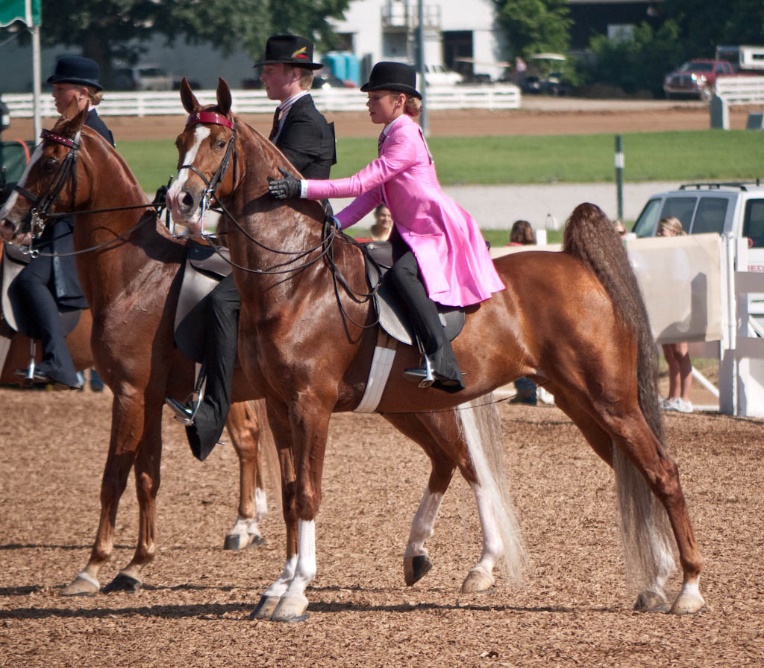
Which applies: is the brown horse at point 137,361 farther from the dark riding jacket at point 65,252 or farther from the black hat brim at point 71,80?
the dark riding jacket at point 65,252

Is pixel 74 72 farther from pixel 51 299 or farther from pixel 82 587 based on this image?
pixel 82 587

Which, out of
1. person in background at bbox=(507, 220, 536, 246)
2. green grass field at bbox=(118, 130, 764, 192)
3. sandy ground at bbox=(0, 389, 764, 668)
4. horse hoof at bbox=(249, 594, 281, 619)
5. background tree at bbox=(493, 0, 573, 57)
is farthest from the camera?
background tree at bbox=(493, 0, 573, 57)

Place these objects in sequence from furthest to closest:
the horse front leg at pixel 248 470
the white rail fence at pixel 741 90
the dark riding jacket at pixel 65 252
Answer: the white rail fence at pixel 741 90 < the horse front leg at pixel 248 470 < the dark riding jacket at pixel 65 252

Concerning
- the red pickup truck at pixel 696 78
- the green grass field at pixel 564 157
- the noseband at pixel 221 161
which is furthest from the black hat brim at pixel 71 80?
the red pickup truck at pixel 696 78

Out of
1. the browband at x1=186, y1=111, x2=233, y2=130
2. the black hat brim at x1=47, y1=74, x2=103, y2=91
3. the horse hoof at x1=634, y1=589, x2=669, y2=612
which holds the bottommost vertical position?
the horse hoof at x1=634, y1=589, x2=669, y2=612

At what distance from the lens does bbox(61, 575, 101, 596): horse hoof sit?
7004 millimetres

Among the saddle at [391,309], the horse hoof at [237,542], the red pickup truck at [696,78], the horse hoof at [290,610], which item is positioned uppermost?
the red pickup truck at [696,78]

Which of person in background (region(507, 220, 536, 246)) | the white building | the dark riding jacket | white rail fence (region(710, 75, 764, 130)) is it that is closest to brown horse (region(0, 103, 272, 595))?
the dark riding jacket

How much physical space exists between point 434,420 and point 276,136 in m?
1.85

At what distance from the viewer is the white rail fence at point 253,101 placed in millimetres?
45312

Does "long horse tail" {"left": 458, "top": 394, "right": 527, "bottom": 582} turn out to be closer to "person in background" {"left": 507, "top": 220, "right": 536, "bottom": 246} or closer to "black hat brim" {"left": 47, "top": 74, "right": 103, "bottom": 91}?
"black hat brim" {"left": 47, "top": 74, "right": 103, "bottom": 91}

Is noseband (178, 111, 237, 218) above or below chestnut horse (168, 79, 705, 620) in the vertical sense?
above

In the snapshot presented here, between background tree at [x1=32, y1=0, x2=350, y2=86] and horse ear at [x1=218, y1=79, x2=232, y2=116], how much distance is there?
167 feet

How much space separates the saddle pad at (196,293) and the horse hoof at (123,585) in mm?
1328
